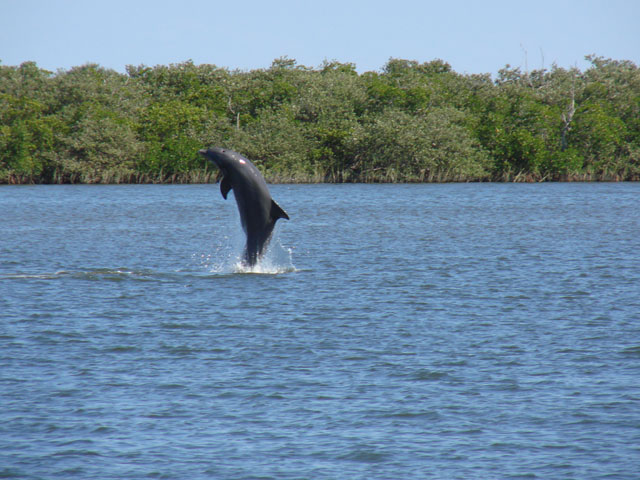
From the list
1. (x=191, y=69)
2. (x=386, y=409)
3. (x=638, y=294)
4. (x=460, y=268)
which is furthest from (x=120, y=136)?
(x=386, y=409)

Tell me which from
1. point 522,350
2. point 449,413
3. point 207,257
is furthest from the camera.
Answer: point 207,257

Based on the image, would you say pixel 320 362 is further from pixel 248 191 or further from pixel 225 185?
pixel 248 191

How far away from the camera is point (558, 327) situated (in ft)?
71.2

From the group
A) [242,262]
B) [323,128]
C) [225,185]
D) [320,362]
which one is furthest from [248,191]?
[323,128]

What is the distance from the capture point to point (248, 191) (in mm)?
24906

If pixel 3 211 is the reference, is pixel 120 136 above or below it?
above

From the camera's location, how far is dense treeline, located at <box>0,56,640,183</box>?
107375mm

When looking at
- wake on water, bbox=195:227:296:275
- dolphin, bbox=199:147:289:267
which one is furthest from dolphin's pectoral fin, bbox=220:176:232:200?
wake on water, bbox=195:227:296:275

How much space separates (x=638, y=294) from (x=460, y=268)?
7.69 meters

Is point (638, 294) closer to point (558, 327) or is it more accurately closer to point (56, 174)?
point (558, 327)

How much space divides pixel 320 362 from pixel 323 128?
94960 millimetres

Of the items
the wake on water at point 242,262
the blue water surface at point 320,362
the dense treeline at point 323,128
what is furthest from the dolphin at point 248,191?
the dense treeline at point 323,128

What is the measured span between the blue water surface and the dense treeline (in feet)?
229

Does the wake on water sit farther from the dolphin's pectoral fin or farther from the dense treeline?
the dense treeline
